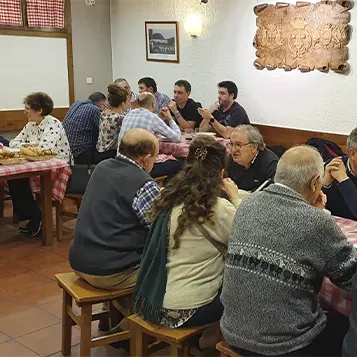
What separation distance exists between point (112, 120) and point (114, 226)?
2.50m

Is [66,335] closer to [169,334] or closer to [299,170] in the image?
[169,334]

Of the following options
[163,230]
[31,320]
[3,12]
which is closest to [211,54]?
[3,12]

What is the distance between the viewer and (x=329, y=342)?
1915 mm

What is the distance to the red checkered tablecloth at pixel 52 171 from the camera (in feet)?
13.1

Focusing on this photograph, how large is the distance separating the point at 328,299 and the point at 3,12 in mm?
5855

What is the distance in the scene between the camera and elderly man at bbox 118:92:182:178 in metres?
Result: 4.57

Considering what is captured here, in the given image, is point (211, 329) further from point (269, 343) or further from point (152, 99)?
point (152, 99)

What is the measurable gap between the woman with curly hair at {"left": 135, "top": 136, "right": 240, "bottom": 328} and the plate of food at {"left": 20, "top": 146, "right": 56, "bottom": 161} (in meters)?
2.19

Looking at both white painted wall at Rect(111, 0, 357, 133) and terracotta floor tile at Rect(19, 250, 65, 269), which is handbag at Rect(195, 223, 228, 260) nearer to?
terracotta floor tile at Rect(19, 250, 65, 269)

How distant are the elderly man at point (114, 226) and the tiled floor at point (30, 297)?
0.55 metres

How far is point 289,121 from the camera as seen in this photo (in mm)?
5508

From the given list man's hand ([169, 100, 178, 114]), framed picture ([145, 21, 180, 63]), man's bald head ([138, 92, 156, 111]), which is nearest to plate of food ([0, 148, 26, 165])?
man's bald head ([138, 92, 156, 111])

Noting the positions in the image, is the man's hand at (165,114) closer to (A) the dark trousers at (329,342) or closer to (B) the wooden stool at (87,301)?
(B) the wooden stool at (87,301)

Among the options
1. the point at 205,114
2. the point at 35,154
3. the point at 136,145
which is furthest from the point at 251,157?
the point at 205,114
